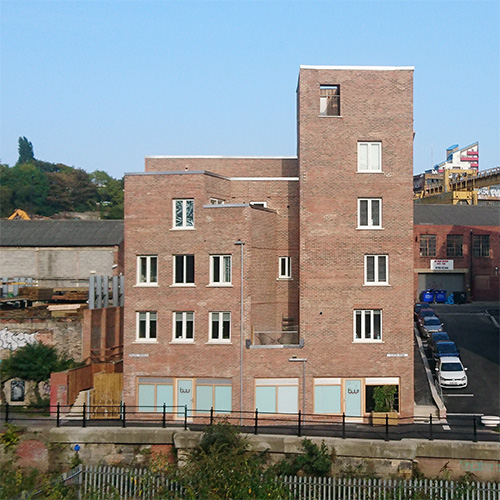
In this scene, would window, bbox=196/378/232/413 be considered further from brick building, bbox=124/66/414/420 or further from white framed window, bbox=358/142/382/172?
Answer: white framed window, bbox=358/142/382/172

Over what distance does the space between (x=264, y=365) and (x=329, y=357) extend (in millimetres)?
2923

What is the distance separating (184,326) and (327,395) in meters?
7.12

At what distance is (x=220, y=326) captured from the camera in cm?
2644

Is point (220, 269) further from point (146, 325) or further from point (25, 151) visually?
point (25, 151)

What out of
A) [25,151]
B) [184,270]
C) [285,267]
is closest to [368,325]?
[285,267]

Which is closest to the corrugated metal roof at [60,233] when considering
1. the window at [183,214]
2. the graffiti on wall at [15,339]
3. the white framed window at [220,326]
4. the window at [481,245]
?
the graffiti on wall at [15,339]

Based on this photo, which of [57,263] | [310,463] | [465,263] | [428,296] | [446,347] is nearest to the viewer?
[310,463]

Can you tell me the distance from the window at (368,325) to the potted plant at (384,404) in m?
2.24

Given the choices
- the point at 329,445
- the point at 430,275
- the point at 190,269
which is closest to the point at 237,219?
the point at 190,269

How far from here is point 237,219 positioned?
26547 mm

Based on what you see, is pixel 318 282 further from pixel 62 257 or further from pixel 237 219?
pixel 62 257

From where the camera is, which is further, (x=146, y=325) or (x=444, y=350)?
(x=444, y=350)

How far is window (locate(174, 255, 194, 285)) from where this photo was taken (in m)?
27.0

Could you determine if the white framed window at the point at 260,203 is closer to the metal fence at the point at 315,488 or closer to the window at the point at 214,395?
the window at the point at 214,395
